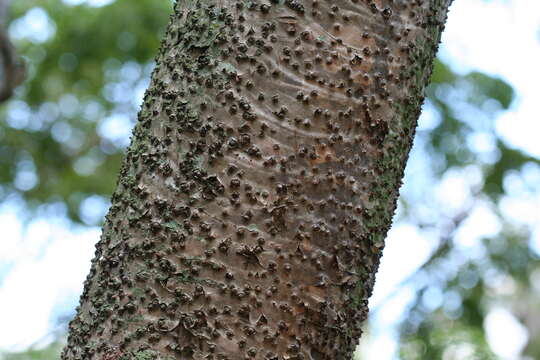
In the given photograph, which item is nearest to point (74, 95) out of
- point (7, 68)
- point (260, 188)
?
point (7, 68)

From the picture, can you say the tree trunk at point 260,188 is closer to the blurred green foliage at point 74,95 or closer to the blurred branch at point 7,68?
the blurred branch at point 7,68

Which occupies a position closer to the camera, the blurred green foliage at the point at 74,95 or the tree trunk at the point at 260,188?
the tree trunk at the point at 260,188

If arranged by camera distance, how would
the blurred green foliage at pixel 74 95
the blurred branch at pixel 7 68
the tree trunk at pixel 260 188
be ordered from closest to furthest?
the tree trunk at pixel 260 188
the blurred branch at pixel 7 68
the blurred green foliage at pixel 74 95

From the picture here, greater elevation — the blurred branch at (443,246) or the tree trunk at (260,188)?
the blurred branch at (443,246)

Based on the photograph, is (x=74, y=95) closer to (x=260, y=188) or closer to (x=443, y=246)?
(x=443, y=246)

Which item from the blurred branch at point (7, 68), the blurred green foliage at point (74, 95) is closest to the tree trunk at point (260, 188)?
the blurred branch at point (7, 68)

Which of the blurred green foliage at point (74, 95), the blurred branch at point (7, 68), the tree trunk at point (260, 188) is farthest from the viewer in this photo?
the blurred green foliage at point (74, 95)

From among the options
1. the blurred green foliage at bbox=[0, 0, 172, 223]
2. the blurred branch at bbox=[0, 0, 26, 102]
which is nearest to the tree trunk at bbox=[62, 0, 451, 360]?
the blurred branch at bbox=[0, 0, 26, 102]

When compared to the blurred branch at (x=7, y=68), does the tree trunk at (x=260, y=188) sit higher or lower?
lower
